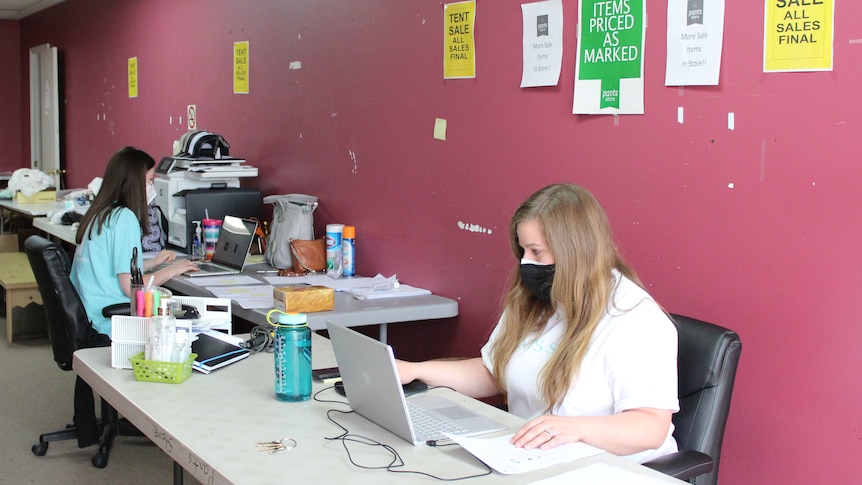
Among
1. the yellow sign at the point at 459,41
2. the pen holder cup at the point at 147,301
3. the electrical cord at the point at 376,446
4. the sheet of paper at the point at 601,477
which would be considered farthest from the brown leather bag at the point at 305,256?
the sheet of paper at the point at 601,477

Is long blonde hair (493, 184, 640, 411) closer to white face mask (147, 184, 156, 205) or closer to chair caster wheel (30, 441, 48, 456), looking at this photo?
chair caster wheel (30, 441, 48, 456)

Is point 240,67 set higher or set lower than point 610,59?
higher

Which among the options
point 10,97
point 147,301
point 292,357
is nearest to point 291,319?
point 292,357

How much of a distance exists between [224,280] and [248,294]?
14.2 inches

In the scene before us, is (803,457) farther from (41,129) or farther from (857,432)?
(41,129)

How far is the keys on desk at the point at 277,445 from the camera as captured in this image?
1814 mm

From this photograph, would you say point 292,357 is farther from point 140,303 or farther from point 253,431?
point 140,303

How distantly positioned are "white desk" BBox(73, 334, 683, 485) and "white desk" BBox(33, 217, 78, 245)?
289 centimetres

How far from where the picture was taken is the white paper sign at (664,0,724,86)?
246 cm

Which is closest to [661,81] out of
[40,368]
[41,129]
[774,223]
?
[774,223]

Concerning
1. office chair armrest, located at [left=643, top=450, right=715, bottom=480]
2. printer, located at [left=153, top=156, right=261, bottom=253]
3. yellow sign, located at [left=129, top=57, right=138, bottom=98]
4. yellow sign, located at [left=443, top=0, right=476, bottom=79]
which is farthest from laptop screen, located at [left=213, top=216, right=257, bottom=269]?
yellow sign, located at [left=129, top=57, right=138, bottom=98]

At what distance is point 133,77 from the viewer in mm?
6922

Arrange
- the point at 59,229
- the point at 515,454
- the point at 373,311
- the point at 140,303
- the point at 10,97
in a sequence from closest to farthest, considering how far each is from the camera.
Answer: the point at 515,454, the point at 140,303, the point at 373,311, the point at 59,229, the point at 10,97

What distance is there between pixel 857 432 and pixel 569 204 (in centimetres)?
93
